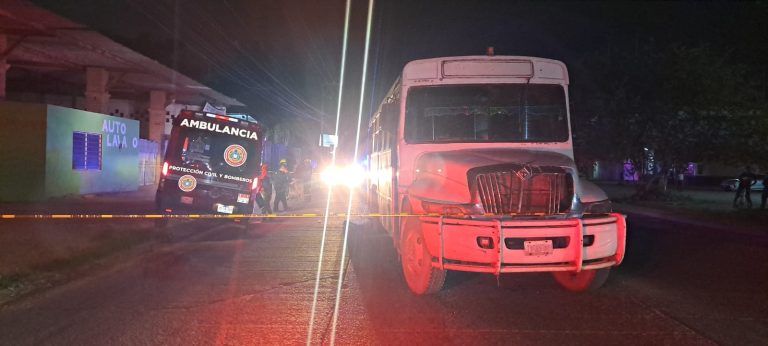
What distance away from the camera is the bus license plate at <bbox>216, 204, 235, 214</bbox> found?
1376 cm

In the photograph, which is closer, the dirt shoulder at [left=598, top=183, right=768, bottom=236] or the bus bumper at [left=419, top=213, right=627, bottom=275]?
the bus bumper at [left=419, top=213, right=627, bottom=275]

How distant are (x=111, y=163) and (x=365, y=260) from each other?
15307 mm

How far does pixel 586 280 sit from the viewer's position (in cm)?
768

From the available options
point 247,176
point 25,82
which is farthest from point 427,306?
point 25,82

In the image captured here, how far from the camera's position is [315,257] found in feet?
34.6

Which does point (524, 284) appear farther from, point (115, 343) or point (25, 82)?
point (25, 82)

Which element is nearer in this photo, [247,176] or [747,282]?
[747,282]

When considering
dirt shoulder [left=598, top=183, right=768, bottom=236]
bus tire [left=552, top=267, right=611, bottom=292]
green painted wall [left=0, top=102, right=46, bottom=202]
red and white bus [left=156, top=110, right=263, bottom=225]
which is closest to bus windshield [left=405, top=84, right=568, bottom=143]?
bus tire [left=552, top=267, right=611, bottom=292]

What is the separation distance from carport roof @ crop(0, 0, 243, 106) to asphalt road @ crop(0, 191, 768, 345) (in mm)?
8547

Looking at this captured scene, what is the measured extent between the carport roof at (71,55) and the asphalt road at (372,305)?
8547 mm

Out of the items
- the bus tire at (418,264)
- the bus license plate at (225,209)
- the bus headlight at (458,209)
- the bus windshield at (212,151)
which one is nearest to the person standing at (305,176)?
the bus windshield at (212,151)

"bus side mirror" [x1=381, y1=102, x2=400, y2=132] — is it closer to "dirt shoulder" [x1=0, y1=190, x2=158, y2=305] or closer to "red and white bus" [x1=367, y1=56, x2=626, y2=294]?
"red and white bus" [x1=367, y1=56, x2=626, y2=294]

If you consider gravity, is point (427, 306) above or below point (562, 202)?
below

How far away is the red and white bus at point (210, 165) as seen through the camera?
13406mm
